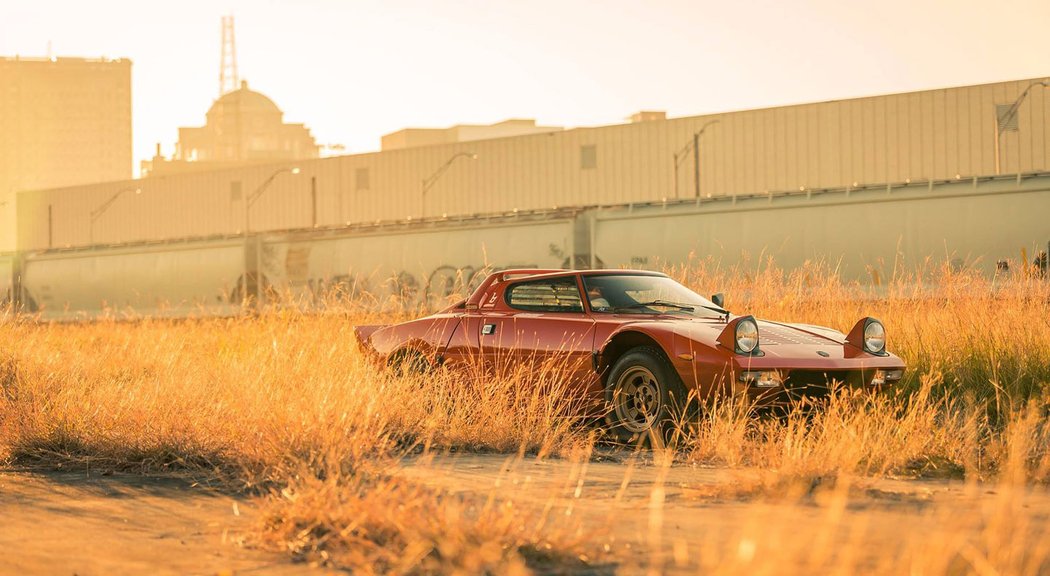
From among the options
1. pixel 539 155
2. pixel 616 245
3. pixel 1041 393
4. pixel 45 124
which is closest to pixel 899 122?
pixel 539 155

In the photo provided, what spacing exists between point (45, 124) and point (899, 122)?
128m

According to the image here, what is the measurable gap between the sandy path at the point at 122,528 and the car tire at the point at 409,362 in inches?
113

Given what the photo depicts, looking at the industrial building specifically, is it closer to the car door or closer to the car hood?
the car door

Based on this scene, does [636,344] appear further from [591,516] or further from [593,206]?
[593,206]

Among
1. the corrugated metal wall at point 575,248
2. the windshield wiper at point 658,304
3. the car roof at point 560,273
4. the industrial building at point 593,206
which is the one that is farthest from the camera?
the industrial building at point 593,206

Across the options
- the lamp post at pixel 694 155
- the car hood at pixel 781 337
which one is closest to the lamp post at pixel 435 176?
the lamp post at pixel 694 155

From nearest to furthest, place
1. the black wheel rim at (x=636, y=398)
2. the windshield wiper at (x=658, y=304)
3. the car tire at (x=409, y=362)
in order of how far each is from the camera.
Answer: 1. the black wheel rim at (x=636, y=398)
2. the windshield wiper at (x=658, y=304)
3. the car tire at (x=409, y=362)

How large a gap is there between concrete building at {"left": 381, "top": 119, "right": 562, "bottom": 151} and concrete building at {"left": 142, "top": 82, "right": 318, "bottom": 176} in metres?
37.9

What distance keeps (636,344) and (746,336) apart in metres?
0.84

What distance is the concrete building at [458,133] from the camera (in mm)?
90875

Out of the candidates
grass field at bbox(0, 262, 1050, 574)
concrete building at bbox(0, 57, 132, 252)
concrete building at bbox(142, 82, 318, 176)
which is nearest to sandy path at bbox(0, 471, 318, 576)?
grass field at bbox(0, 262, 1050, 574)

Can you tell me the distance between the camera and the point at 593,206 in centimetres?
2448

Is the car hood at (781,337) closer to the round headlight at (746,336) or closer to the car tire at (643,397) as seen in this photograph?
the round headlight at (746,336)

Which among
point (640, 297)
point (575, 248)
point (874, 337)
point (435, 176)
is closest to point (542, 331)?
point (640, 297)
